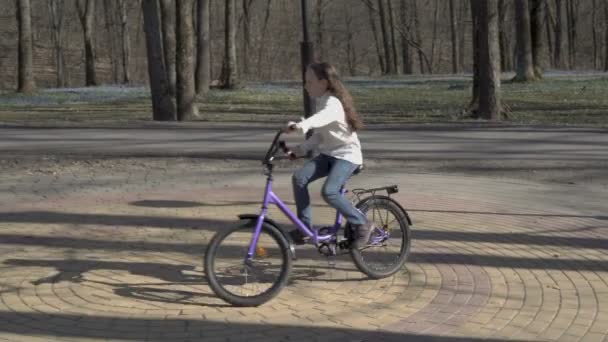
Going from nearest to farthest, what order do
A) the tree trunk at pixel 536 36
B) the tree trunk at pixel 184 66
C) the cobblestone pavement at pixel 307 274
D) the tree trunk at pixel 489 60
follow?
1. the cobblestone pavement at pixel 307 274
2. the tree trunk at pixel 489 60
3. the tree trunk at pixel 184 66
4. the tree trunk at pixel 536 36

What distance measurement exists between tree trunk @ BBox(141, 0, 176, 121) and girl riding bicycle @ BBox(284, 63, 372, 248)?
50.3 ft

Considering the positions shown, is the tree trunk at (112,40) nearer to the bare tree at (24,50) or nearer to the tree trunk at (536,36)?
the bare tree at (24,50)

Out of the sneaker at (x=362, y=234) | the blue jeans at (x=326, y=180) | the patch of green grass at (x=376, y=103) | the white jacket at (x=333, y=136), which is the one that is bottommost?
the patch of green grass at (x=376, y=103)

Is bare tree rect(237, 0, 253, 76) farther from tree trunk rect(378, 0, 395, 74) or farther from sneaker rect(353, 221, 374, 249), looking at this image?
sneaker rect(353, 221, 374, 249)

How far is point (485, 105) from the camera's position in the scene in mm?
19625

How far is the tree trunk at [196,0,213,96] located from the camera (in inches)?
1256

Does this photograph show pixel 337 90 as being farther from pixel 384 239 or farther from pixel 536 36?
pixel 536 36

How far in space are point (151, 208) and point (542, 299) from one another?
463 cm

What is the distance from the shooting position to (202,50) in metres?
31.9

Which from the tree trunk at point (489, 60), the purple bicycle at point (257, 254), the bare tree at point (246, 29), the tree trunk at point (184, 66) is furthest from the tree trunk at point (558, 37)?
the purple bicycle at point (257, 254)

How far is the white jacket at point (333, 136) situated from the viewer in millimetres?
5809

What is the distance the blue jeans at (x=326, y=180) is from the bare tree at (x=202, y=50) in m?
26.2

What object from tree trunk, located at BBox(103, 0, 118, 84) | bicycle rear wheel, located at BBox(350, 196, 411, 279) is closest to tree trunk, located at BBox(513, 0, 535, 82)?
bicycle rear wheel, located at BBox(350, 196, 411, 279)

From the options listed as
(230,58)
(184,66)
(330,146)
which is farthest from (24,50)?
(330,146)
